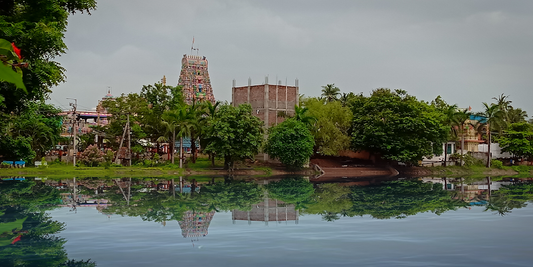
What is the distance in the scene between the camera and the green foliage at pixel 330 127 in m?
45.1

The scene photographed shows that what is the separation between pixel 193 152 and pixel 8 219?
3075 cm

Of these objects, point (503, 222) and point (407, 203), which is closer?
point (503, 222)

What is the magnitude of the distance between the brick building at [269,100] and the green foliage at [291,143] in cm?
431

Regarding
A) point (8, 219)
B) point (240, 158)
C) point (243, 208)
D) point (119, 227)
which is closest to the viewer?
point (119, 227)

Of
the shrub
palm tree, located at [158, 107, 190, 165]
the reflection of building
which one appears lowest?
the reflection of building

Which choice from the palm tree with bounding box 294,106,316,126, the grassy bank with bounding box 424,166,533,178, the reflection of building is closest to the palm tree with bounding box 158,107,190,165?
the palm tree with bounding box 294,106,316,126

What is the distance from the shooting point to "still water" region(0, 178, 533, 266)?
8.90 m

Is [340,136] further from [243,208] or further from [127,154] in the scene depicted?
[243,208]

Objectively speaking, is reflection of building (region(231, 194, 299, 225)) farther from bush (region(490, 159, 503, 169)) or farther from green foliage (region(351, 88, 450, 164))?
bush (region(490, 159, 503, 169))

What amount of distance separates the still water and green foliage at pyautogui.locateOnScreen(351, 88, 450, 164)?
946 inches

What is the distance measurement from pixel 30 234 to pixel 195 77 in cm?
5701

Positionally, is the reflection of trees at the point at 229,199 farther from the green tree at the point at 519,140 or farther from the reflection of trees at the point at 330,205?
the green tree at the point at 519,140

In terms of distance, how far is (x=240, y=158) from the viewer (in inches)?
1575

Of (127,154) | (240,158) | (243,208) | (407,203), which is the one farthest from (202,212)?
(127,154)
